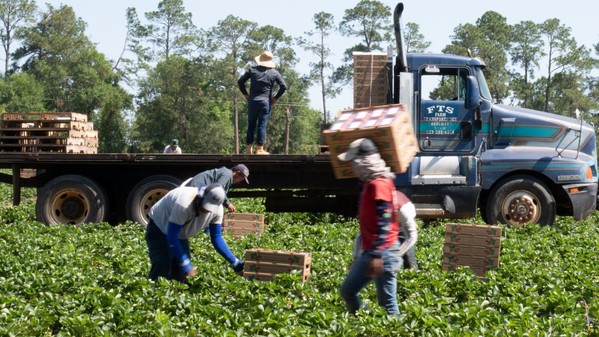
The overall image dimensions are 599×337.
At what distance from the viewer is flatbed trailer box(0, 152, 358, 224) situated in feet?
48.4

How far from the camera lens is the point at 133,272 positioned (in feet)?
31.9

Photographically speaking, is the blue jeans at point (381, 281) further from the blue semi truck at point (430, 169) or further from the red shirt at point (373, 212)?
the blue semi truck at point (430, 169)

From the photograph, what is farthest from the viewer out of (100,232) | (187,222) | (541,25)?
(541,25)

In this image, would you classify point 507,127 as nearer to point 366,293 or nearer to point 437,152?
point 437,152

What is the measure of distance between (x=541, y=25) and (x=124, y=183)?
6602 centimetres

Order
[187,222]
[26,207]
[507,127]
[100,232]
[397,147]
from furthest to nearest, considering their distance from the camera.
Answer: [26,207], [507,127], [100,232], [187,222], [397,147]

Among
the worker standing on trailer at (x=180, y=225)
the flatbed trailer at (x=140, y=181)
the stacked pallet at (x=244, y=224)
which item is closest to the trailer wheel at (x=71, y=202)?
the flatbed trailer at (x=140, y=181)

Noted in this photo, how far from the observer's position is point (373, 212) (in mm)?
6672

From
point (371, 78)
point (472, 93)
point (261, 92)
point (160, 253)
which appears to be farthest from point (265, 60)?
point (160, 253)

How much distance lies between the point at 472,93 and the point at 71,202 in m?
6.98

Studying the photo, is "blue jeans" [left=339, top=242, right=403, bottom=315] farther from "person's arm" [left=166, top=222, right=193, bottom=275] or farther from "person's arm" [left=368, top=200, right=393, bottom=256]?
"person's arm" [left=166, top=222, right=193, bottom=275]

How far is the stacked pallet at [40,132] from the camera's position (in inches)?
607

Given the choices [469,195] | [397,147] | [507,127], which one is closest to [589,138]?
[507,127]

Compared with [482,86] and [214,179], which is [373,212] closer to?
[214,179]
